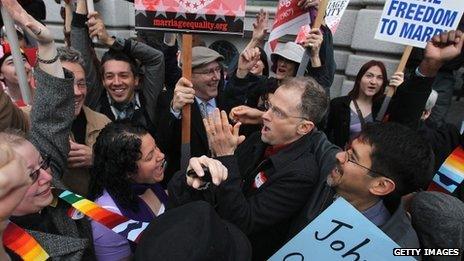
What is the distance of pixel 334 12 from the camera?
3.11 m

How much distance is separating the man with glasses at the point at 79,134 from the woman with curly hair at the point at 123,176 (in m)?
0.31

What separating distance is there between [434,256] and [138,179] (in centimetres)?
129

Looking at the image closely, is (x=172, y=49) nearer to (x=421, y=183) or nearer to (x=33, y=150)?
(x=33, y=150)

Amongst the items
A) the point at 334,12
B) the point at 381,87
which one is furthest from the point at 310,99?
the point at 381,87

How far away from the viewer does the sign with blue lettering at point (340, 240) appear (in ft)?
4.28

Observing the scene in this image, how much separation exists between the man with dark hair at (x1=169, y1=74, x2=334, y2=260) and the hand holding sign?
24.2 inches

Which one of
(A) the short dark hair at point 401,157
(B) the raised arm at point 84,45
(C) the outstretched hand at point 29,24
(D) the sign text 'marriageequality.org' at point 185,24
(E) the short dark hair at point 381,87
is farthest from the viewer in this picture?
(E) the short dark hair at point 381,87

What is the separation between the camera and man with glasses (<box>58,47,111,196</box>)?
1896mm

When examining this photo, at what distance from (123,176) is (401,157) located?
120 cm

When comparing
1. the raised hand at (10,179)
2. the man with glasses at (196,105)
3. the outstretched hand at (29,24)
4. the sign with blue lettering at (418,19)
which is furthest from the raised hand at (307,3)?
the raised hand at (10,179)

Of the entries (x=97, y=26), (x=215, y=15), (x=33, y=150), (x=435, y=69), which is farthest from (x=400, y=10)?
(x=33, y=150)

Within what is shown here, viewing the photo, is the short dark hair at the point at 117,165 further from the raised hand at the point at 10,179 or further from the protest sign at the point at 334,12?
the protest sign at the point at 334,12

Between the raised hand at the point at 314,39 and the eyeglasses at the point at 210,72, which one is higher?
the raised hand at the point at 314,39

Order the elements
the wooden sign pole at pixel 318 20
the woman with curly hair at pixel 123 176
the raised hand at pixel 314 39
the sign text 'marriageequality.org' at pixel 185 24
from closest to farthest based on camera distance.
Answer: the woman with curly hair at pixel 123 176, the sign text 'marriageequality.org' at pixel 185 24, the wooden sign pole at pixel 318 20, the raised hand at pixel 314 39
